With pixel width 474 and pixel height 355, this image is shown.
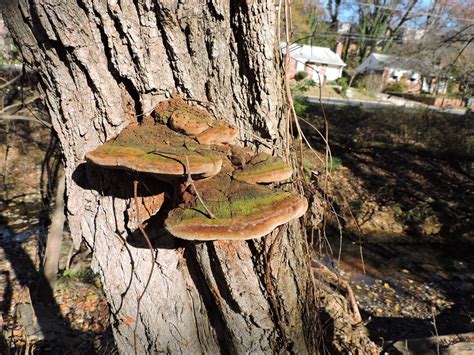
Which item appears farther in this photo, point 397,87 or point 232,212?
point 397,87

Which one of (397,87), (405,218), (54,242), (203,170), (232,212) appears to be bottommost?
(397,87)

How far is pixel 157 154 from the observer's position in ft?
3.31

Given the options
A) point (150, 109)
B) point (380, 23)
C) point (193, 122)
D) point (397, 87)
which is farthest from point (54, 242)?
point (380, 23)

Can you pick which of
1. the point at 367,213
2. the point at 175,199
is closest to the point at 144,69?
the point at 175,199

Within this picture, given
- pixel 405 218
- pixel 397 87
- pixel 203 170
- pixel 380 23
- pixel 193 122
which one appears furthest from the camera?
pixel 380 23

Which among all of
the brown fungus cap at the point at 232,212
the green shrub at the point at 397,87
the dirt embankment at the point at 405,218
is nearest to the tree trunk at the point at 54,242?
the dirt embankment at the point at 405,218

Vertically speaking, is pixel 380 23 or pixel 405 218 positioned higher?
pixel 380 23

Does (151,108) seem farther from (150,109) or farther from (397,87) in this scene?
(397,87)

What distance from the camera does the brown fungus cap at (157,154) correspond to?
966 mm

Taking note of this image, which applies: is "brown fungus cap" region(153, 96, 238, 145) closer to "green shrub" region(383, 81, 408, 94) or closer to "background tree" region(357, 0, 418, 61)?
"green shrub" region(383, 81, 408, 94)

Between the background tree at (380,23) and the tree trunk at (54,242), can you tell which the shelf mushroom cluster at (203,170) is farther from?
the background tree at (380,23)

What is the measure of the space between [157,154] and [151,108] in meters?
0.28

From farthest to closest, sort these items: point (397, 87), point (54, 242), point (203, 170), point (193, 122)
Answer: point (397, 87)
point (54, 242)
point (193, 122)
point (203, 170)

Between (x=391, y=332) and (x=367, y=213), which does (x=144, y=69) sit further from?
(x=367, y=213)
